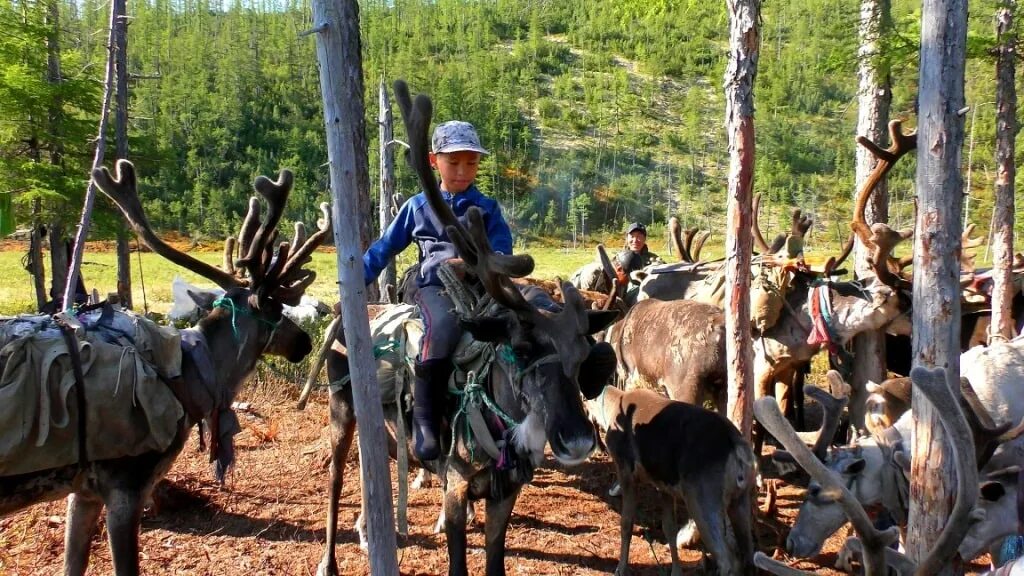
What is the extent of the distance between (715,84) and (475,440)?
10175cm

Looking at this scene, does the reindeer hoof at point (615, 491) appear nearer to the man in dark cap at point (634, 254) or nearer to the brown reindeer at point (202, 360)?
the brown reindeer at point (202, 360)

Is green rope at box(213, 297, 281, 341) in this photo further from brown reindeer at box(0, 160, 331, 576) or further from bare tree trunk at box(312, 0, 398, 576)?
bare tree trunk at box(312, 0, 398, 576)

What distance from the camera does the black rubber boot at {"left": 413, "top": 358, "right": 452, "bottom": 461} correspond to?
4164mm

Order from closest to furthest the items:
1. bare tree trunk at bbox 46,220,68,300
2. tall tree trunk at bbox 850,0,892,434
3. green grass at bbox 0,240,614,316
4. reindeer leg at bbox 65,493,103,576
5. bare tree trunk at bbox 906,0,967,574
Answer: bare tree trunk at bbox 906,0,967,574, reindeer leg at bbox 65,493,103,576, tall tree trunk at bbox 850,0,892,434, bare tree trunk at bbox 46,220,68,300, green grass at bbox 0,240,614,316

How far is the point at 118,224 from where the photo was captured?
13445 mm

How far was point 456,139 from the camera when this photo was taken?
4.21 metres

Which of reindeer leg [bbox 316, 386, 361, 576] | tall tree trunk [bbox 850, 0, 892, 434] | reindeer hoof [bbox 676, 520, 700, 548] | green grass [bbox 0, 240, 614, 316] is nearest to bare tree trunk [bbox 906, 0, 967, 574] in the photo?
reindeer hoof [bbox 676, 520, 700, 548]

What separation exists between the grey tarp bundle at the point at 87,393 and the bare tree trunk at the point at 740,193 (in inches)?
155

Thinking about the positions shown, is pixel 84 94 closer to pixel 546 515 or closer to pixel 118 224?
pixel 118 224

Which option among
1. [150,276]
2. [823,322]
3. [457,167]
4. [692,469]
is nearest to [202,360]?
[457,167]

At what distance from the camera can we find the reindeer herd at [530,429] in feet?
11.1

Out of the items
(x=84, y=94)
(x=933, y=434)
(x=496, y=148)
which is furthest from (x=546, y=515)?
(x=496, y=148)

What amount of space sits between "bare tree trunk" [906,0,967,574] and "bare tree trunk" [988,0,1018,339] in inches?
217

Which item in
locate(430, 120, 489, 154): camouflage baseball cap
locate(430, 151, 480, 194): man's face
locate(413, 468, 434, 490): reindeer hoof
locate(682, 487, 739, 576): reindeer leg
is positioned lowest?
locate(413, 468, 434, 490): reindeer hoof
